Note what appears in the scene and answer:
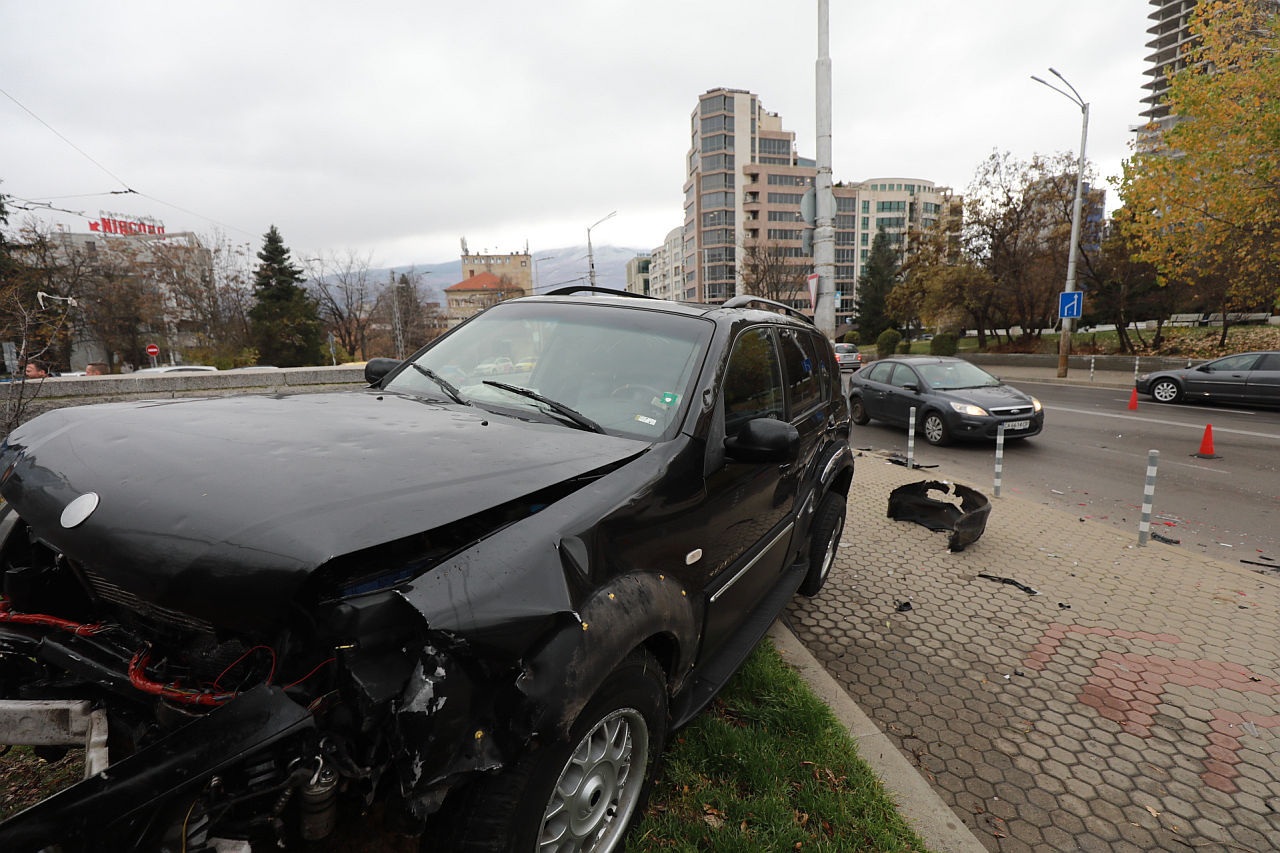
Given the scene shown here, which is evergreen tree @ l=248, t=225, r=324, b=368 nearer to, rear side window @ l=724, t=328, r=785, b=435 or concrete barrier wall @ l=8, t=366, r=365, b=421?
concrete barrier wall @ l=8, t=366, r=365, b=421

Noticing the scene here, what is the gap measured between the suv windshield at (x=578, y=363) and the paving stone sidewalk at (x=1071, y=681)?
7.30 feet

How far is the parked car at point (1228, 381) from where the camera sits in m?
14.5

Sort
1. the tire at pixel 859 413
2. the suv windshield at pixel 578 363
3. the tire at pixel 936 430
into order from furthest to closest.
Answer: the tire at pixel 859 413
the tire at pixel 936 430
the suv windshield at pixel 578 363

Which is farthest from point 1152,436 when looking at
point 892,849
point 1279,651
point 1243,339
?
point 1243,339

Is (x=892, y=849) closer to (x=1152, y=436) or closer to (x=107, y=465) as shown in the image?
(x=107, y=465)

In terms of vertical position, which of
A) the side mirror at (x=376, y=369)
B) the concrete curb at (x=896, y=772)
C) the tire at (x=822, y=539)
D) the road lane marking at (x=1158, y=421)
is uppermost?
the side mirror at (x=376, y=369)

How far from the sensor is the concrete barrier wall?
871 cm

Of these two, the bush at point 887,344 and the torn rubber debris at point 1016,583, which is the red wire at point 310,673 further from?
the bush at point 887,344

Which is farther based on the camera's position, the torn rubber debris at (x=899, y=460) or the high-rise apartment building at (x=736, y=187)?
the high-rise apartment building at (x=736, y=187)

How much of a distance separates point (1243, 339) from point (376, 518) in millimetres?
36661

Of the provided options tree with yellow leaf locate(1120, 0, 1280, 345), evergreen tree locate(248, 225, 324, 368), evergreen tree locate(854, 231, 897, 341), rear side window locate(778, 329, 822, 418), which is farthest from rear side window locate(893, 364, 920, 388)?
evergreen tree locate(854, 231, 897, 341)

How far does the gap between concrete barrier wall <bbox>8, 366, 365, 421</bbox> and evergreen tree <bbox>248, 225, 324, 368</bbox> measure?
30.7 metres

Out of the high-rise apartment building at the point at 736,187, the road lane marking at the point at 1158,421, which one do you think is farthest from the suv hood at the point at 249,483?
the high-rise apartment building at the point at 736,187

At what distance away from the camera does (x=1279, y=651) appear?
3.95 meters
